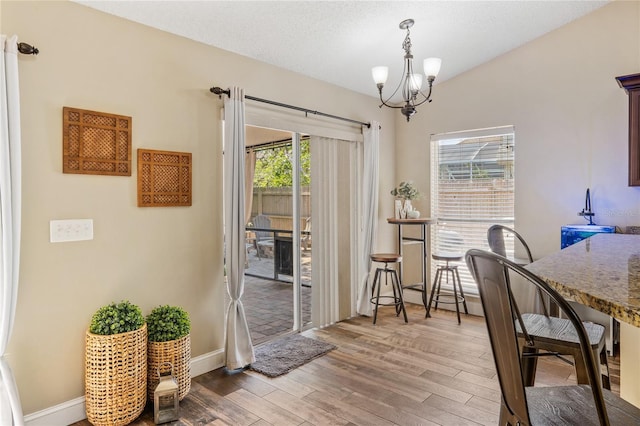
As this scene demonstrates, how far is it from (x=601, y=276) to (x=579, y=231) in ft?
9.55

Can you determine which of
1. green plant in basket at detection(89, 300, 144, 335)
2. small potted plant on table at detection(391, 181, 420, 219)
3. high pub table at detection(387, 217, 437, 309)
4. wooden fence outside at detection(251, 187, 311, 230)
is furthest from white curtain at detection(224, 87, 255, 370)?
small potted plant on table at detection(391, 181, 420, 219)

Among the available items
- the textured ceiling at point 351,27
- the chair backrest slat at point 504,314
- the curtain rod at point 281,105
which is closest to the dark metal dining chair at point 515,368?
the chair backrest slat at point 504,314

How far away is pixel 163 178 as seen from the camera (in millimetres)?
2785

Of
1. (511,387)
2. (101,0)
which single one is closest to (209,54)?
(101,0)

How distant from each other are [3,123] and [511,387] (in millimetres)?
2592

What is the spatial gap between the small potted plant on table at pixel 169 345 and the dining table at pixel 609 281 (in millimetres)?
2217

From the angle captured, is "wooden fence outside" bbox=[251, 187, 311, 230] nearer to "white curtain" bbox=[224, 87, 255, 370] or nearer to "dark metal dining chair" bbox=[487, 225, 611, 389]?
"white curtain" bbox=[224, 87, 255, 370]

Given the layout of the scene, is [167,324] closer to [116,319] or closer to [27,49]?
[116,319]

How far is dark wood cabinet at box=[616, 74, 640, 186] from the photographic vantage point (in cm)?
307

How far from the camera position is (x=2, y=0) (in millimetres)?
2133

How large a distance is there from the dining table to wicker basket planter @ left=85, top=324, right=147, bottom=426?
2.21 metres

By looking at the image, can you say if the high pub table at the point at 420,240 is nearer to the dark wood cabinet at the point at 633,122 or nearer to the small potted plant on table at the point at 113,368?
the dark wood cabinet at the point at 633,122

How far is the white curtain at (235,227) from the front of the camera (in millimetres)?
3012

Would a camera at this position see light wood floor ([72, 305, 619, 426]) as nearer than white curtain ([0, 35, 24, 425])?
No
